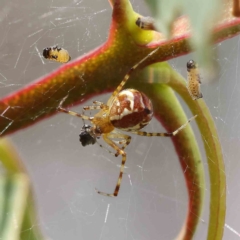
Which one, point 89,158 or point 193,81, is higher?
point 193,81

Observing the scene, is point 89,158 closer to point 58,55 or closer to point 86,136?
point 86,136

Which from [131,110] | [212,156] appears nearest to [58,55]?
[131,110]

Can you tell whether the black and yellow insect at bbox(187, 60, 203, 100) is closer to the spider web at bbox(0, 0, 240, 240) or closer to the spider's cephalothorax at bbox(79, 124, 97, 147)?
the spider web at bbox(0, 0, 240, 240)

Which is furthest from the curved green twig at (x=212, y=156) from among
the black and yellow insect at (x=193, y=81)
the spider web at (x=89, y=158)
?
the spider web at (x=89, y=158)

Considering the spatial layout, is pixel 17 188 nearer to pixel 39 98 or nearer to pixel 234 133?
pixel 39 98

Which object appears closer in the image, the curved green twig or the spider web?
the curved green twig

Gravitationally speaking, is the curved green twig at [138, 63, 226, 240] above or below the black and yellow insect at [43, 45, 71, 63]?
below

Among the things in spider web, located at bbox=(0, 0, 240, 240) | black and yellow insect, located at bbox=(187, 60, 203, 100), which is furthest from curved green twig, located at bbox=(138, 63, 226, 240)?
spider web, located at bbox=(0, 0, 240, 240)
